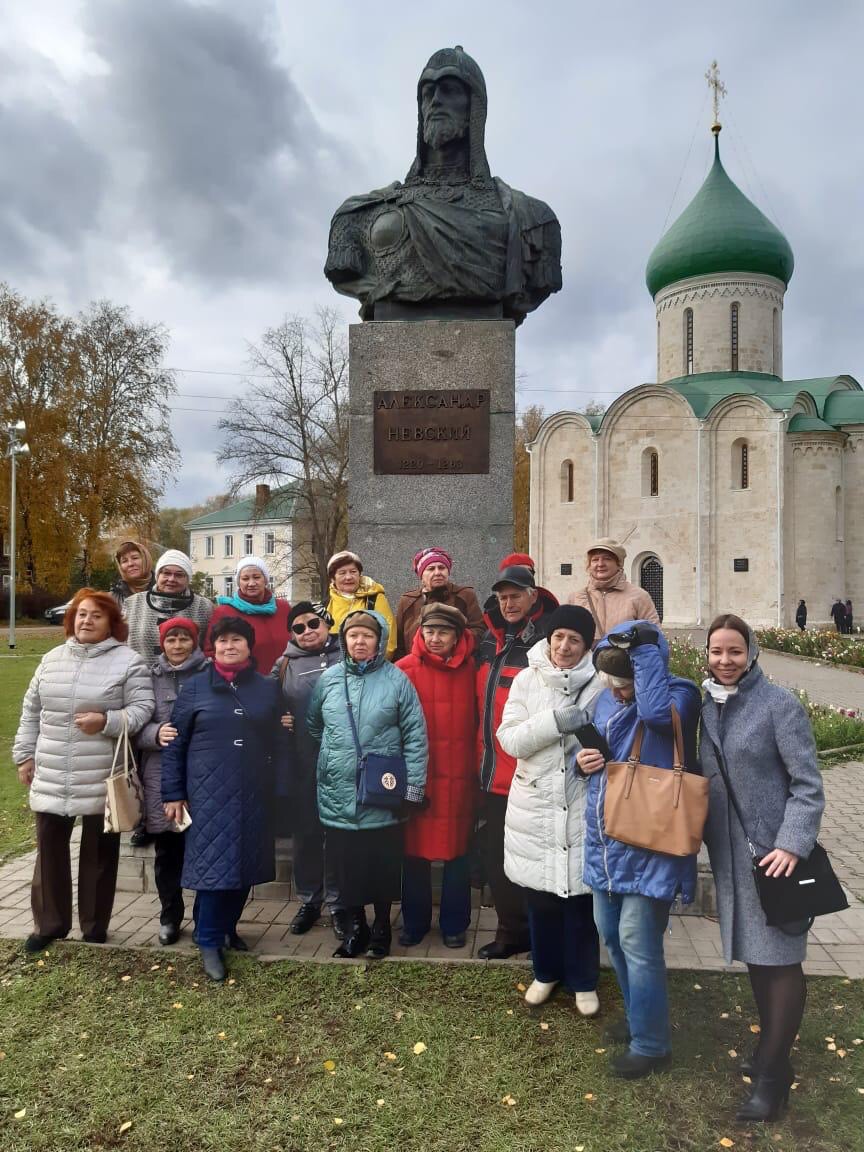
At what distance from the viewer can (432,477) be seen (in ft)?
19.6

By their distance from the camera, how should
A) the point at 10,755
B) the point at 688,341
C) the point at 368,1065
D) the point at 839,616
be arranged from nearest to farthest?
the point at 368,1065 < the point at 10,755 < the point at 839,616 < the point at 688,341

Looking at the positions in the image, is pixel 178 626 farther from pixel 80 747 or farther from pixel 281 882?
pixel 281 882

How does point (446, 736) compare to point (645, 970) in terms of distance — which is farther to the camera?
point (446, 736)

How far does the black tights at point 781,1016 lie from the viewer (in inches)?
117

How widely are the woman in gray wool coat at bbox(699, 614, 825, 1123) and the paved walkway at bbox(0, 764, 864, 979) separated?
1.21 m

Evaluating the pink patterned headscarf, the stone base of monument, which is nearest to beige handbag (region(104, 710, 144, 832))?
the stone base of monument

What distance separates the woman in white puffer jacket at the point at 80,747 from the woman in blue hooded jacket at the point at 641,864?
2301mm

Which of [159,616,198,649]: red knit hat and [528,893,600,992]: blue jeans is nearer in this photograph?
[528,893,600,992]: blue jeans

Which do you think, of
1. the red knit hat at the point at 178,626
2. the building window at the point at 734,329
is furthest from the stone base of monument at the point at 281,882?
the building window at the point at 734,329

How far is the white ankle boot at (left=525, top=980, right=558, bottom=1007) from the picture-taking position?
370 cm

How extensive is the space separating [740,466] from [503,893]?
109ft

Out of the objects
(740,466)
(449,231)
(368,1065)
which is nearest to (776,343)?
(740,466)

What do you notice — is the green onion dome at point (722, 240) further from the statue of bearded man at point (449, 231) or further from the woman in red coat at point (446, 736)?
the woman in red coat at point (446, 736)

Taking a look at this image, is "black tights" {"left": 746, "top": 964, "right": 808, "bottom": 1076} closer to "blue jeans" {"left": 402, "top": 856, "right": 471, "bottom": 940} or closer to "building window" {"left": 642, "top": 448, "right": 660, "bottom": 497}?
"blue jeans" {"left": 402, "top": 856, "right": 471, "bottom": 940}
